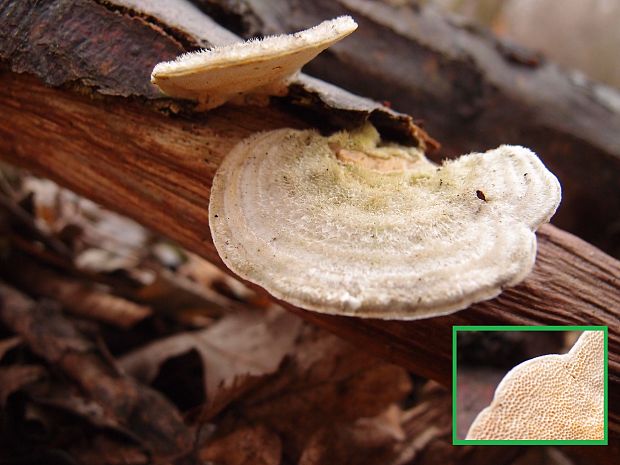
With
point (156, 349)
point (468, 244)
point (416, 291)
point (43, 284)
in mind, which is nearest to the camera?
point (416, 291)

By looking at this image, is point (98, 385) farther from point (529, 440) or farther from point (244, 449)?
point (529, 440)

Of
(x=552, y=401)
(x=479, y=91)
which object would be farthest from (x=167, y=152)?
(x=479, y=91)

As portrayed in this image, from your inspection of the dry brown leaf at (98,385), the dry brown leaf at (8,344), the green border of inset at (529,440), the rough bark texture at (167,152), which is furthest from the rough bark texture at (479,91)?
the dry brown leaf at (8,344)

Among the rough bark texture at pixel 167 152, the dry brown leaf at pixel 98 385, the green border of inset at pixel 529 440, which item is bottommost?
the dry brown leaf at pixel 98 385

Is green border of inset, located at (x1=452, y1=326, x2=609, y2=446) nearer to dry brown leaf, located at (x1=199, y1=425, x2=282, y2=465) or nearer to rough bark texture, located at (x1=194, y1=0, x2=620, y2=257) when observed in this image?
dry brown leaf, located at (x1=199, y1=425, x2=282, y2=465)

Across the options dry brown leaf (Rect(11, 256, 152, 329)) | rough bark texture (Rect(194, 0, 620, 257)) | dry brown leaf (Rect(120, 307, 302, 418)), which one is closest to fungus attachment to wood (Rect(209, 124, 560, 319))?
dry brown leaf (Rect(120, 307, 302, 418))

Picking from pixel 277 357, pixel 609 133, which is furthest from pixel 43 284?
pixel 609 133

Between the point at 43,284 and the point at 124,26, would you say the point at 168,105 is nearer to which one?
the point at 124,26

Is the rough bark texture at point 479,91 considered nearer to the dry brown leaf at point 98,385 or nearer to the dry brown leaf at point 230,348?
the dry brown leaf at point 230,348
